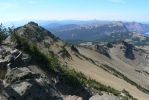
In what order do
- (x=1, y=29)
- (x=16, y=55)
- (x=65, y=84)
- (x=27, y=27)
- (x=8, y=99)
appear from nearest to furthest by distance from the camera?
1. (x=8, y=99)
2. (x=16, y=55)
3. (x=65, y=84)
4. (x=1, y=29)
5. (x=27, y=27)

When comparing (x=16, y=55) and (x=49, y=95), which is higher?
(x=16, y=55)

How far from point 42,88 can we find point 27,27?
98.2 meters

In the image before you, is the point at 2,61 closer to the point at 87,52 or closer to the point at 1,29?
the point at 1,29

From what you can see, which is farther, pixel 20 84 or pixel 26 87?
pixel 20 84

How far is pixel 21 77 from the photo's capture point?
3300 centimetres

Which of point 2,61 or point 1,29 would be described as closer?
point 2,61

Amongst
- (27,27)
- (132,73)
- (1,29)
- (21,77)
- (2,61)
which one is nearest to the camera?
(21,77)

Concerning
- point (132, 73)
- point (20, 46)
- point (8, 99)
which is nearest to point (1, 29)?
point (20, 46)

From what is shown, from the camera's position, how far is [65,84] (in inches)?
1650

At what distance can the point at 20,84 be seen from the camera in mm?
32125

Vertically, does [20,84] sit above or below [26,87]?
above

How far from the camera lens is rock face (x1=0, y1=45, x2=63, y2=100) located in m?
30.9

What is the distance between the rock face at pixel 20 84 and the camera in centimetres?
3091

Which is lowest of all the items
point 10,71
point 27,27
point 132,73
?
point 132,73
